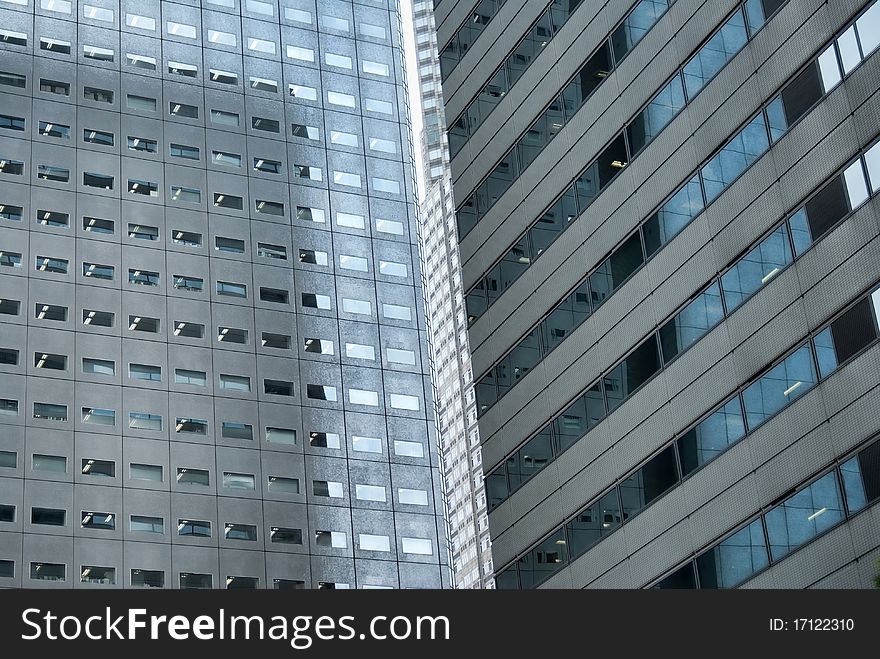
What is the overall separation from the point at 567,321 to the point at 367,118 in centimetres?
6385

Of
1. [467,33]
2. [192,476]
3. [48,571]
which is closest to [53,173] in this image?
[192,476]

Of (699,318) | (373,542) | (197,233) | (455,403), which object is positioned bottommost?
(699,318)

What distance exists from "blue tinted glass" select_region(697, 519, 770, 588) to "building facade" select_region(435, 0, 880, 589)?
65 millimetres

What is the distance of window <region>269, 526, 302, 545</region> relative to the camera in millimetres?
94125

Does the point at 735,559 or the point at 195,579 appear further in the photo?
the point at 195,579

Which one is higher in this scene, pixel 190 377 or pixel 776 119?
pixel 190 377

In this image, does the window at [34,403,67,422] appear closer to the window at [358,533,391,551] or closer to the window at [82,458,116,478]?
the window at [82,458,116,478]

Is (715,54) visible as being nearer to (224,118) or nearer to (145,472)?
(145,472)

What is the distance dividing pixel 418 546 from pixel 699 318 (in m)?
58.5

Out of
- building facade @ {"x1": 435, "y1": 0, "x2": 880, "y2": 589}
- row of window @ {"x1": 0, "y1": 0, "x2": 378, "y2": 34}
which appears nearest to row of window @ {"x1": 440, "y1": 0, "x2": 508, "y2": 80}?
building facade @ {"x1": 435, "y1": 0, "x2": 880, "y2": 589}

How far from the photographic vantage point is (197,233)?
100750 mm

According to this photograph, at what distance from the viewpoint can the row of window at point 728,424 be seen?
121ft

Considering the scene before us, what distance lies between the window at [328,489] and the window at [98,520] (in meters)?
13.5
